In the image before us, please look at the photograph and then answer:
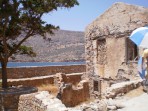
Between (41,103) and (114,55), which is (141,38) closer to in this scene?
(41,103)

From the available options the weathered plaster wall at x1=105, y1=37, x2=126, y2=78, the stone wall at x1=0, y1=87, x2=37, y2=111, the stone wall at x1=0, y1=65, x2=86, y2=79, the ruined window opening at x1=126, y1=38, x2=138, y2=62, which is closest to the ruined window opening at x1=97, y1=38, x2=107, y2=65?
the weathered plaster wall at x1=105, y1=37, x2=126, y2=78

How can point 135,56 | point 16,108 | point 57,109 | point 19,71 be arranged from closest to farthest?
1. point 57,109
2. point 16,108
3. point 135,56
4. point 19,71

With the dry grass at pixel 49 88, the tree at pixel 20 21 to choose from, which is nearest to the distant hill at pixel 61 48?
the dry grass at pixel 49 88

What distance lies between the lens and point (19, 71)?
22.8 metres

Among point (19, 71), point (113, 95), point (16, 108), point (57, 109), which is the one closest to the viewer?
point (57, 109)

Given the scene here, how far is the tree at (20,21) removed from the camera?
15094 mm

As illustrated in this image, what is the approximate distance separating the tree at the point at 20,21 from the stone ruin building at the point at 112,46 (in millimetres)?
2168

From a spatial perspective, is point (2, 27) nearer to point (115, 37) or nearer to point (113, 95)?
point (115, 37)

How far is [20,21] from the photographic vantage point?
15789mm

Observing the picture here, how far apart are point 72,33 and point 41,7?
306 feet

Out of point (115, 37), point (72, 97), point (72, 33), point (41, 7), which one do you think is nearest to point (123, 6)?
point (115, 37)

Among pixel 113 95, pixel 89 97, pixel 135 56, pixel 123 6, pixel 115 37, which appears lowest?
pixel 89 97

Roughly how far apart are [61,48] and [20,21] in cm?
7684

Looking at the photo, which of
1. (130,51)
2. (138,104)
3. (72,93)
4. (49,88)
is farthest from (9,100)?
(138,104)
